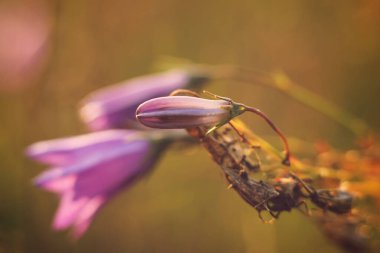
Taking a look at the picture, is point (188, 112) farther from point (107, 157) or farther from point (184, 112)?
point (107, 157)

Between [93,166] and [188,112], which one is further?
[93,166]

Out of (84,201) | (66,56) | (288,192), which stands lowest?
(288,192)

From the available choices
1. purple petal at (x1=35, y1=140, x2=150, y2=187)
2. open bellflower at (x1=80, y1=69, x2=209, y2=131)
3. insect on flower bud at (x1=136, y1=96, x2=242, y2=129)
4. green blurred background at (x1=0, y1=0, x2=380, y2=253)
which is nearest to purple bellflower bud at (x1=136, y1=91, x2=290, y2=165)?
insect on flower bud at (x1=136, y1=96, x2=242, y2=129)

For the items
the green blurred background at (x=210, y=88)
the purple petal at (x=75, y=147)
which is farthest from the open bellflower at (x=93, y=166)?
the green blurred background at (x=210, y=88)

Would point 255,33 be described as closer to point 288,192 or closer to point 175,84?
point 175,84

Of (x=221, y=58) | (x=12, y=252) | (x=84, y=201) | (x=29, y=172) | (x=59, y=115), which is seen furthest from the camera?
(x=221, y=58)

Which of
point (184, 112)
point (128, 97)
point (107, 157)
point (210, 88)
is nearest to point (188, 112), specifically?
point (184, 112)

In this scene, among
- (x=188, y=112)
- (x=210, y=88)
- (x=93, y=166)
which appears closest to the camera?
(x=188, y=112)

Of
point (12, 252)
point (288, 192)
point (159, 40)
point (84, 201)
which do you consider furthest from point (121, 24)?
point (288, 192)
